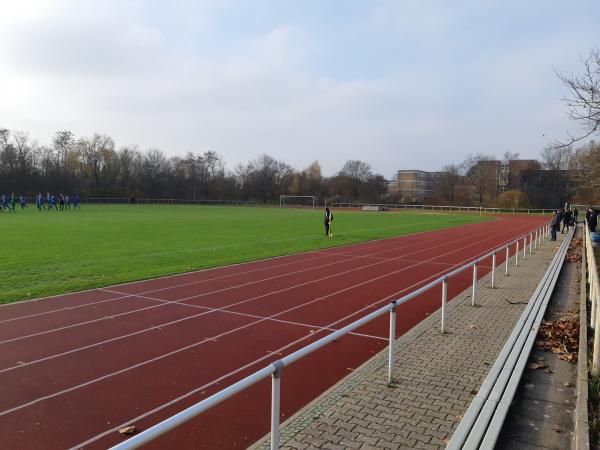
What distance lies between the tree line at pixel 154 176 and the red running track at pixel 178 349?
81.9 metres

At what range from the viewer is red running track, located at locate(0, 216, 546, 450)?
14.9 ft

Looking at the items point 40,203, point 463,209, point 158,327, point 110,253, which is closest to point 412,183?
point 463,209

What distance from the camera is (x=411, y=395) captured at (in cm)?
514

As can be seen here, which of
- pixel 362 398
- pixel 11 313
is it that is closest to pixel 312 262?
pixel 11 313

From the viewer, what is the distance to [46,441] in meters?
4.17

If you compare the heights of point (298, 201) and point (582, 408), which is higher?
point (298, 201)

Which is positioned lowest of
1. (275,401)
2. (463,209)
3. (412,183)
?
(463,209)

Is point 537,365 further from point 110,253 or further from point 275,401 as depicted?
point 110,253

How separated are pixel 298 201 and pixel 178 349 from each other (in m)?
86.6

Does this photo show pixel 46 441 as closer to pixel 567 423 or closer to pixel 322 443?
pixel 322 443

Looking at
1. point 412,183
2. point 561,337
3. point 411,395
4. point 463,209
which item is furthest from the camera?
point 412,183

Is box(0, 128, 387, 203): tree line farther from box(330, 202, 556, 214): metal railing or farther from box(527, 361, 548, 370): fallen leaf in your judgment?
box(527, 361, 548, 370): fallen leaf

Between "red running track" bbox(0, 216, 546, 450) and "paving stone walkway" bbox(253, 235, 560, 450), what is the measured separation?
0.33 meters

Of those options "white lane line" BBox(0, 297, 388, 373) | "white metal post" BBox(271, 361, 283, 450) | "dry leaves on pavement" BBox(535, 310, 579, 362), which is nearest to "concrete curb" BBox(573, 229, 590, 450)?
"dry leaves on pavement" BBox(535, 310, 579, 362)
